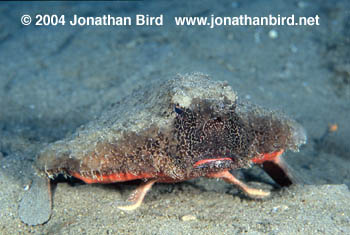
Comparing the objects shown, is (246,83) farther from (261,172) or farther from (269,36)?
(261,172)

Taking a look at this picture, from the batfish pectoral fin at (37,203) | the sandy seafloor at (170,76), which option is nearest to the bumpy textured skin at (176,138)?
the batfish pectoral fin at (37,203)

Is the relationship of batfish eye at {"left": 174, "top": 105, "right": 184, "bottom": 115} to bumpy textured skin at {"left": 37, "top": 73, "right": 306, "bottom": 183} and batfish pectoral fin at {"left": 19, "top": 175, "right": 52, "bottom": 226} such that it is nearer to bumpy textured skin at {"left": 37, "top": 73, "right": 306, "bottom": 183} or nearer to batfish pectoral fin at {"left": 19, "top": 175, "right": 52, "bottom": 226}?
bumpy textured skin at {"left": 37, "top": 73, "right": 306, "bottom": 183}

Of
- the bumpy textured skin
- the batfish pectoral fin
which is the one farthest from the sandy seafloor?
the bumpy textured skin

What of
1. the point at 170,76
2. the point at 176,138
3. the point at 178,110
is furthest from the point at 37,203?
the point at 170,76

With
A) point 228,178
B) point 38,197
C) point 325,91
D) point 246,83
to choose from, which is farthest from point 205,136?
point 325,91

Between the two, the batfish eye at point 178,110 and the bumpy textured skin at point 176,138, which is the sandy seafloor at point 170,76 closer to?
the bumpy textured skin at point 176,138

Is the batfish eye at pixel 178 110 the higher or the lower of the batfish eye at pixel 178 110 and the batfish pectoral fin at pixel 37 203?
the higher
